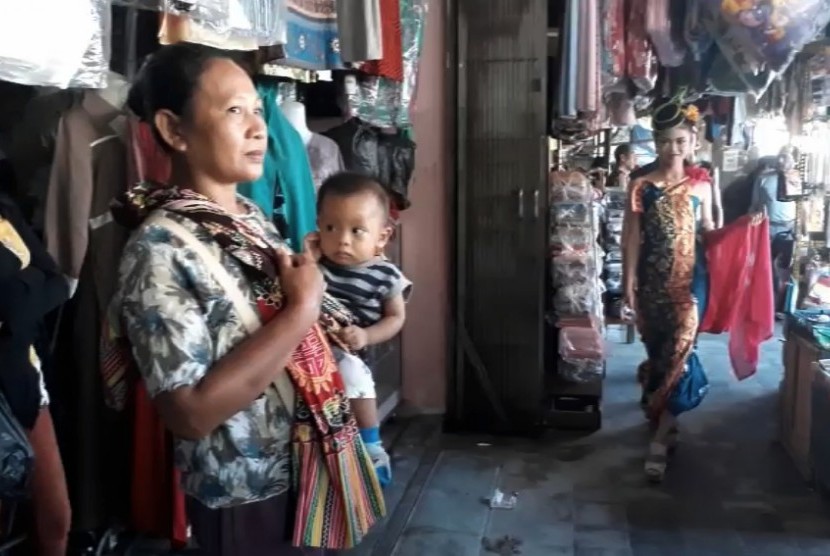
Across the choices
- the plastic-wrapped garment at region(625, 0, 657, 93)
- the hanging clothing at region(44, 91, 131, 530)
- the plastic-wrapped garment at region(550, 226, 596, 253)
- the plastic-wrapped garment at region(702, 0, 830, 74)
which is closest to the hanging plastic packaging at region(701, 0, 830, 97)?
the plastic-wrapped garment at region(702, 0, 830, 74)

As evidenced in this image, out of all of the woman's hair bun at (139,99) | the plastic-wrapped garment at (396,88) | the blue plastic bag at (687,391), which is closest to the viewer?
the woman's hair bun at (139,99)

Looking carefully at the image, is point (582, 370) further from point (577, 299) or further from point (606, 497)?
point (606, 497)

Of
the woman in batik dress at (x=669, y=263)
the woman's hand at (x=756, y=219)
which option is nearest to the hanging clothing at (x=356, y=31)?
the woman in batik dress at (x=669, y=263)

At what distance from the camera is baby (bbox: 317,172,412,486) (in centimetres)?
192

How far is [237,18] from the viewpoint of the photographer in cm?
192

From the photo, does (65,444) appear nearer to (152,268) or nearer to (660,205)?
(152,268)

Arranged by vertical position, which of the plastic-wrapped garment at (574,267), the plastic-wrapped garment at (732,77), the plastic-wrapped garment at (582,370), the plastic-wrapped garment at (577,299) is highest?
the plastic-wrapped garment at (732,77)

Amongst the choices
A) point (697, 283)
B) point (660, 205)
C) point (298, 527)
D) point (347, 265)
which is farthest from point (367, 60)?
point (298, 527)

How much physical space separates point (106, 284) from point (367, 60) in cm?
113

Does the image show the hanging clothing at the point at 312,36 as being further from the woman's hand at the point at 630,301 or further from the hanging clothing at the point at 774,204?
the hanging clothing at the point at 774,204

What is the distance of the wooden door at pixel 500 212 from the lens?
12.2ft

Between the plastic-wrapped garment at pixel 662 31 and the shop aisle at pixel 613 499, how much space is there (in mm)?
1723

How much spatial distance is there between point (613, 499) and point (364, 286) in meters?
1.65

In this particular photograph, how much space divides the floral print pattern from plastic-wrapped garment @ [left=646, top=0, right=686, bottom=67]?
10.1 ft
